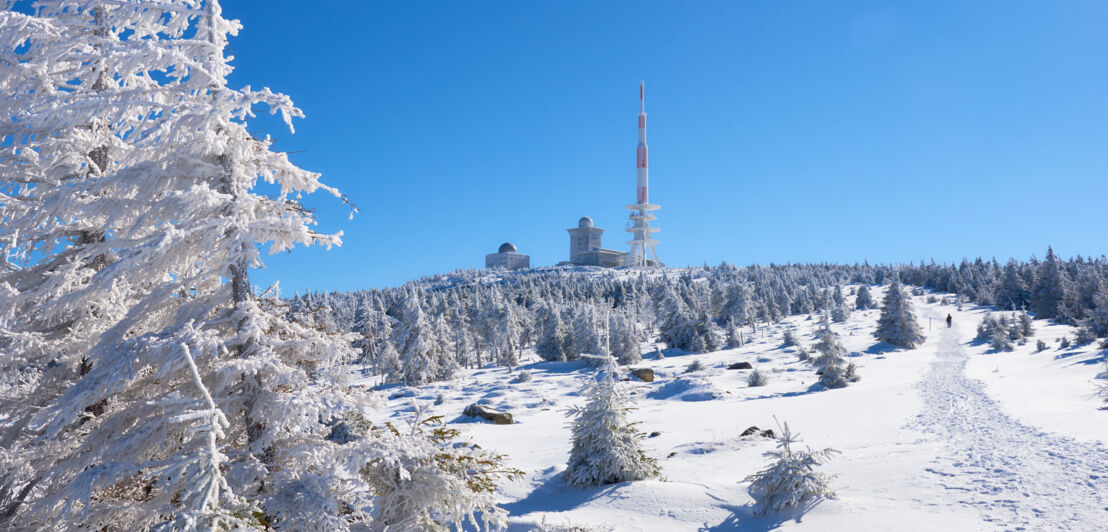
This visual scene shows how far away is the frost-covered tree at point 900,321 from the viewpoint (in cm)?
4478

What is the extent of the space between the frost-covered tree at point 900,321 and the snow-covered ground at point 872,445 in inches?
274

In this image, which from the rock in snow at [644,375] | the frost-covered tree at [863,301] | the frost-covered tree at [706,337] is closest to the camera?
the rock in snow at [644,375]

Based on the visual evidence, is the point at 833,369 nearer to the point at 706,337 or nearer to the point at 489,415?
the point at 489,415

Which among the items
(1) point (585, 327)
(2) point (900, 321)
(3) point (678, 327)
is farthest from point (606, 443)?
(3) point (678, 327)

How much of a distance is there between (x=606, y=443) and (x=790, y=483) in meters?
4.20

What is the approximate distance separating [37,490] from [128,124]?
16.9 ft

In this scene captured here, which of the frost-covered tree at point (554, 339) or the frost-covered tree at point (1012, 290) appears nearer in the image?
the frost-covered tree at point (554, 339)

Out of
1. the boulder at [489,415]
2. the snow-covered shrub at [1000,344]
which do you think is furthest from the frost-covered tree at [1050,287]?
the boulder at [489,415]

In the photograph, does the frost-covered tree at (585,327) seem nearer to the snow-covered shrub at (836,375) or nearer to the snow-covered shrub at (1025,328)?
the snow-covered shrub at (836,375)

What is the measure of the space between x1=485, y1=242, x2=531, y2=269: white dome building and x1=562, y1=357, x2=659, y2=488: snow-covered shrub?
163 meters

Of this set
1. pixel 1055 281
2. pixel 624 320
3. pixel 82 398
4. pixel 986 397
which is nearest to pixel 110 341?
pixel 82 398

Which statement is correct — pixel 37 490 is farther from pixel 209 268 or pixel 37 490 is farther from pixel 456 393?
pixel 456 393

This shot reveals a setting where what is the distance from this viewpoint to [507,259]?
178 meters

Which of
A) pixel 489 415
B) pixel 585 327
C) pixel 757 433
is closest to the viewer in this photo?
pixel 757 433
